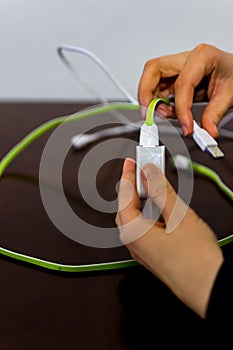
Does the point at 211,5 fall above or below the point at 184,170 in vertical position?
above

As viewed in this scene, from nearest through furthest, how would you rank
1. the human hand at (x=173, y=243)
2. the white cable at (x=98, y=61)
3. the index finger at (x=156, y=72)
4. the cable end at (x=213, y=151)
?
the human hand at (x=173, y=243), the cable end at (x=213, y=151), the index finger at (x=156, y=72), the white cable at (x=98, y=61)

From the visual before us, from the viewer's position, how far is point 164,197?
0.35 metres

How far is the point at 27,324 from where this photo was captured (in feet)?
1.21

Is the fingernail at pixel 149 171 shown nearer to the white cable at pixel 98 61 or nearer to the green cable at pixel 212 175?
the green cable at pixel 212 175

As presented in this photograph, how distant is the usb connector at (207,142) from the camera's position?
45cm

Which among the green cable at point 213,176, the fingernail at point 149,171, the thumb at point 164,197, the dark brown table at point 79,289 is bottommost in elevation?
the green cable at point 213,176

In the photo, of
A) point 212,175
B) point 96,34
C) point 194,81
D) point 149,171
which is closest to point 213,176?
point 212,175

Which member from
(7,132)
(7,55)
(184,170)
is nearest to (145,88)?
(184,170)

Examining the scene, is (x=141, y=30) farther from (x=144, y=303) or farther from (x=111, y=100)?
(x=144, y=303)

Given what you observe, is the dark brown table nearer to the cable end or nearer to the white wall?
the cable end

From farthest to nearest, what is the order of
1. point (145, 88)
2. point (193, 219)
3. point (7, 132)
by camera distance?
point (7, 132) < point (145, 88) < point (193, 219)

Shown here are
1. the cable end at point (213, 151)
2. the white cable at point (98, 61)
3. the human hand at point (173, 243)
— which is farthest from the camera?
the white cable at point (98, 61)

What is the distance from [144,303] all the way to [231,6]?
617 millimetres

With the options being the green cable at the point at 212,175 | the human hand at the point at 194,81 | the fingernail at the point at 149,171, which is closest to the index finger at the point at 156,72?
the human hand at the point at 194,81
